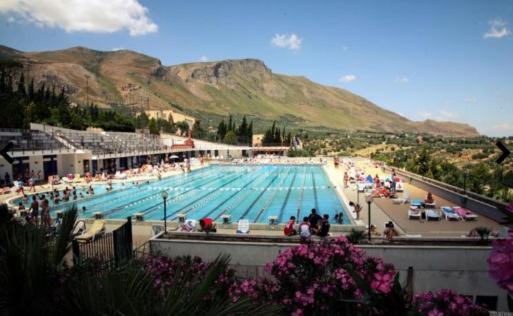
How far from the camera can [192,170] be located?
40844 mm

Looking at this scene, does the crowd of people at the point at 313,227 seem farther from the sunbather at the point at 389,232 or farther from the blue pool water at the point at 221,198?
the blue pool water at the point at 221,198

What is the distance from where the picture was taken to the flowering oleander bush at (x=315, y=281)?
389 centimetres

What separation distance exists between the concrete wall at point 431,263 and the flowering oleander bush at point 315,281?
3.99 meters

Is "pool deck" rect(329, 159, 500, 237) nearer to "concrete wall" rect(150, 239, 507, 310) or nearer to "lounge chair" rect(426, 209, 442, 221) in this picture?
"lounge chair" rect(426, 209, 442, 221)

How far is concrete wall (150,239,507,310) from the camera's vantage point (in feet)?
27.3

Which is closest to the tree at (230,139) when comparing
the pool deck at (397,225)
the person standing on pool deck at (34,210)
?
the pool deck at (397,225)

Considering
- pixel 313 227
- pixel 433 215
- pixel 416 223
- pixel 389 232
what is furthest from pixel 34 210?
pixel 433 215

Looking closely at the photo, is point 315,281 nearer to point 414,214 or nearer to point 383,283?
point 383,283

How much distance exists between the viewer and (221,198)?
24.7 metres

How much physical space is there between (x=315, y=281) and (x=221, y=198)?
68.2ft

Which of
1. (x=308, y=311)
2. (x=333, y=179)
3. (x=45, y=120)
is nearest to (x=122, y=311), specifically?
(x=308, y=311)

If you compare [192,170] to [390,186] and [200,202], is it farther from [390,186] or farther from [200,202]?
[390,186]

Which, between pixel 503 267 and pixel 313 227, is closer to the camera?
pixel 503 267

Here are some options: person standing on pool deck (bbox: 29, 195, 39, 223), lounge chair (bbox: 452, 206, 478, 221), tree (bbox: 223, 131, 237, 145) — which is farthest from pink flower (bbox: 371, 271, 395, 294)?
tree (bbox: 223, 131, 237, 145)
